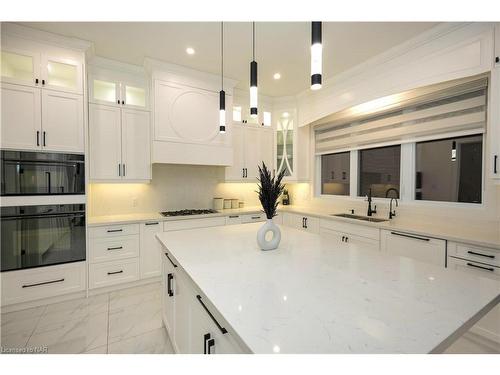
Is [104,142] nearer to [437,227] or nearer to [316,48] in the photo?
[316,48]

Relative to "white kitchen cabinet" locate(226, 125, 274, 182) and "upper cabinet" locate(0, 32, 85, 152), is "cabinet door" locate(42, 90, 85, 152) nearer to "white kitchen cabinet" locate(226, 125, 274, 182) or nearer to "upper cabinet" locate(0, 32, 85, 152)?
"upper cabinet" locate(0, 32, 85, 152)

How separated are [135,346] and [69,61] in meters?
2.88

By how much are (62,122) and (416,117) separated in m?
4.00

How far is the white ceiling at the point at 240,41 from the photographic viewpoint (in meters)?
2.20

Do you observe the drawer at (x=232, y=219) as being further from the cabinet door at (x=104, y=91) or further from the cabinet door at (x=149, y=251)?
the cabinet door at (x=104, y=91)

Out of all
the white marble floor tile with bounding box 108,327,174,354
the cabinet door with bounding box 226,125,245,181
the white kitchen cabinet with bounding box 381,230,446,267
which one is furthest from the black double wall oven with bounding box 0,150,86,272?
the white kitchen cabinet with bounding box 381,230,446,267

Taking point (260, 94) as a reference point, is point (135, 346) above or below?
below

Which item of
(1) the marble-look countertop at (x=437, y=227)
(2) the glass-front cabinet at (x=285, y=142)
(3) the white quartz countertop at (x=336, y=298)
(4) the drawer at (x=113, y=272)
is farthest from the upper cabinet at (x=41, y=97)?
(2) the glass-front cabinet at (x=285, y=142)

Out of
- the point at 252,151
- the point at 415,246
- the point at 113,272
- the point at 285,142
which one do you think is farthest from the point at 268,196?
the point at 285,142

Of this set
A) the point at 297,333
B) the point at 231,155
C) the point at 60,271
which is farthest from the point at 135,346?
the point at 231,155

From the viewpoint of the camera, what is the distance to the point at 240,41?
244cm

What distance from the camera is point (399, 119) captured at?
293 centimetres

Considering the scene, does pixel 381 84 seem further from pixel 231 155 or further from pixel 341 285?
pixel 341 285

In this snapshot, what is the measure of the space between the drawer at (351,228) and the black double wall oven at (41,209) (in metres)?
2.96
